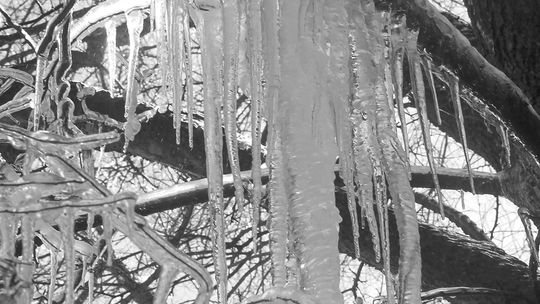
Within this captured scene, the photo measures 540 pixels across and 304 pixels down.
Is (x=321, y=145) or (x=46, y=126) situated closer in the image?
(x=321, y=145)

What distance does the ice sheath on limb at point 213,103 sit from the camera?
152 cm

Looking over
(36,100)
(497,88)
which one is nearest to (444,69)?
(497,88)

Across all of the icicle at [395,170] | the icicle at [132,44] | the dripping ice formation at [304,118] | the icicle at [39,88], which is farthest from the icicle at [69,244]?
the icicle at [39,88]

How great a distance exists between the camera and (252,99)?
1527mm

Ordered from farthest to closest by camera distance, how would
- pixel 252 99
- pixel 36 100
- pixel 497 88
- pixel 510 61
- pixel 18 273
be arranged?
pixel 510 61
pixel 36 100
pixel 497 88
pixel 252 99
pixel 18 273

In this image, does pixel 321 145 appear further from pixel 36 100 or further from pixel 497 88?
pixel 36 100

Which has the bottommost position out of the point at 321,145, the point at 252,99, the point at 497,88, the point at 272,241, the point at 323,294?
the point at 323,294

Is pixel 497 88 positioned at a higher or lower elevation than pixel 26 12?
lower

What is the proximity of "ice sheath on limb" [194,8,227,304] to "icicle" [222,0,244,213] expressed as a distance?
3 centimetres

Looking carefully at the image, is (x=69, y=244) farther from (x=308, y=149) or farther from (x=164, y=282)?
(x=308, y=149)

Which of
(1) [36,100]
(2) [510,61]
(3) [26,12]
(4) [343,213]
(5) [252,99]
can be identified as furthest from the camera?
(3) [26,12]

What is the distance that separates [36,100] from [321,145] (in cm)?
92

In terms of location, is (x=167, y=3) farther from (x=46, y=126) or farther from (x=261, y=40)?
(x=46, y=126)

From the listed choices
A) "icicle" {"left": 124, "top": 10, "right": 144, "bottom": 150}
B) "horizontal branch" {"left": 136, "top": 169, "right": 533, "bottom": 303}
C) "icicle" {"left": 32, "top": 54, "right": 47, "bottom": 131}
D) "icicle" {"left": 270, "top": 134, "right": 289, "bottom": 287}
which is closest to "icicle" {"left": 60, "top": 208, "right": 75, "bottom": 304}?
"icicle" {"left": 270, "top": 134, "right": 289, "bottom": 287}
